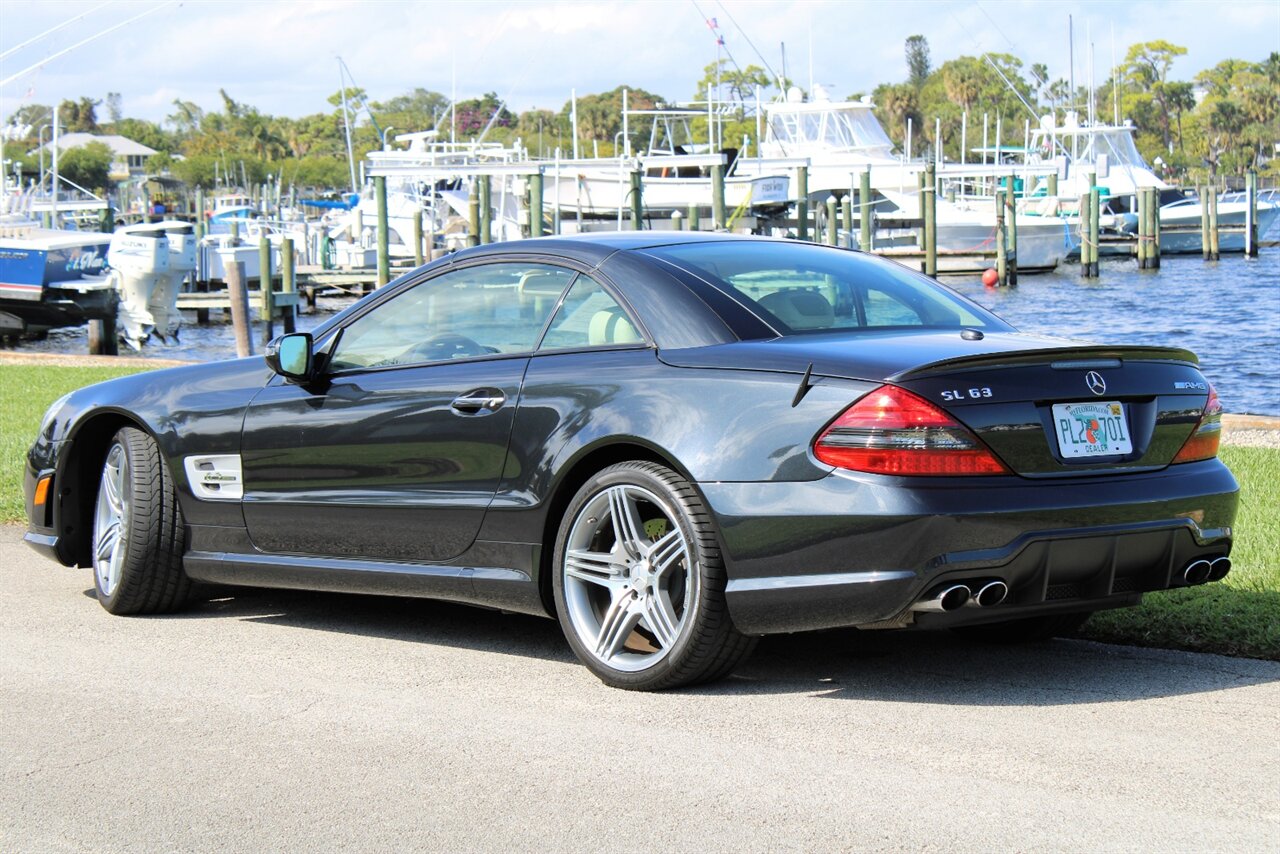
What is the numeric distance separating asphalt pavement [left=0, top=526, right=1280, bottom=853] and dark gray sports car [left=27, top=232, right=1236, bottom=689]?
11.2 inches

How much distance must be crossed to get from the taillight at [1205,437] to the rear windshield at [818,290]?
788 mm

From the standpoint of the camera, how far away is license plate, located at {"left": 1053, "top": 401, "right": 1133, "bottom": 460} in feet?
15.8

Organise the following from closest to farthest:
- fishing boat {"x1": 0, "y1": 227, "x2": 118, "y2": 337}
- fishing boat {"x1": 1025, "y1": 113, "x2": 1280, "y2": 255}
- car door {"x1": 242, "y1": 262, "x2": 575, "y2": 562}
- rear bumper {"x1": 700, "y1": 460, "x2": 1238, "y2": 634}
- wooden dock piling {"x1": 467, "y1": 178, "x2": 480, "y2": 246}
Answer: rear bumper {"x1": 700, "y1": 460, "x2": 1238, "y2": 634} → car door {"x1": 242, "y1": 262, "x2": 575, "y2": 562} → fishing boat {"x1": 0, "y1": 227, "x2": 118, "y2": 337} → wooden dock piling {"x1": 467, "y1": 178, "x2": 480, "y2": 246} → fishing boat {"x1": 1025, "y1": 113, "x2": 1280, "y2": 255}

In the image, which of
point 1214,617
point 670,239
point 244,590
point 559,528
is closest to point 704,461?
point 559,528

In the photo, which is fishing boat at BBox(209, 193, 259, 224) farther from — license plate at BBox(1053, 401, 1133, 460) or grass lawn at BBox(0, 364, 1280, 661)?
license plate at BBox(1053, 401, 1133, 460)

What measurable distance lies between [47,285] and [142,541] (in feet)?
94.8

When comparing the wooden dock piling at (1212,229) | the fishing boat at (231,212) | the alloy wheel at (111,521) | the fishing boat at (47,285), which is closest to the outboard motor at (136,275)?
the fishing boat at (47,285)

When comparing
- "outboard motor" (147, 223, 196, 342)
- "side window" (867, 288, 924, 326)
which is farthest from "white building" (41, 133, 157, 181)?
"side window" (867, 288, 924, 326)

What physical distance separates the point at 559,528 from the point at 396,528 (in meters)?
0.78

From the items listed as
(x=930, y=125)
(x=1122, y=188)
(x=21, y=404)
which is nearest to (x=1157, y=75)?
(x=930, y=125)

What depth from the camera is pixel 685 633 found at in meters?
5.03

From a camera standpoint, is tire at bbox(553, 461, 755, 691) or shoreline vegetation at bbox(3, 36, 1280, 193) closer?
tire at bbox(553, 461, 755, 691)

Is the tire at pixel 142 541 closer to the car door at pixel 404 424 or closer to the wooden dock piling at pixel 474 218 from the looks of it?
the car door at pixel 404 424

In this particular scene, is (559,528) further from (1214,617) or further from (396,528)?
(1214,617)
